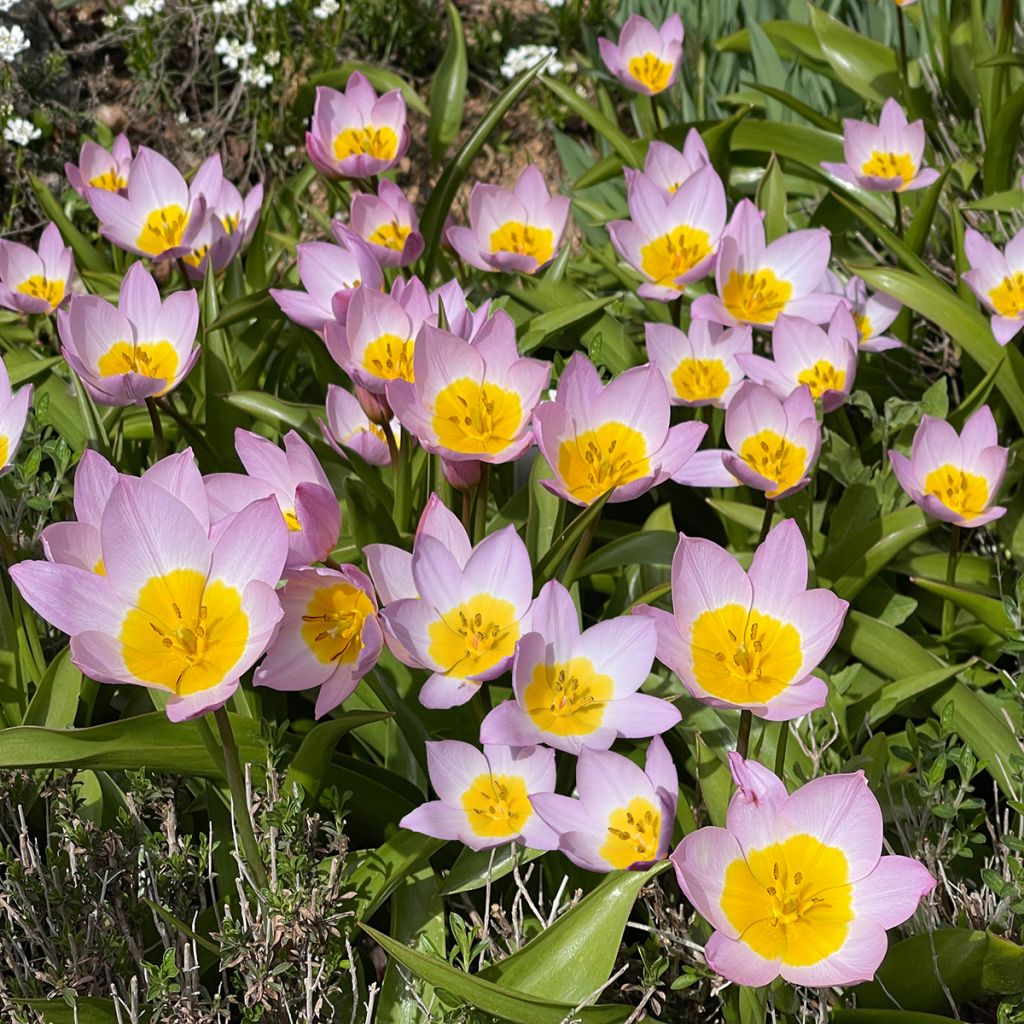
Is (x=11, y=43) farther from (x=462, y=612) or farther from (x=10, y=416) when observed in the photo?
(x=462, y=612)

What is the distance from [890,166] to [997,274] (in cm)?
39

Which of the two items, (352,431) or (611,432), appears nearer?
(611,432)

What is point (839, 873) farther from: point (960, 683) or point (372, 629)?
point (960, 683)

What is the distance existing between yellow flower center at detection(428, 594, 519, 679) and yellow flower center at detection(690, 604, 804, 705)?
0.78ft

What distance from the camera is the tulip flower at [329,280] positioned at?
1873 millimetres

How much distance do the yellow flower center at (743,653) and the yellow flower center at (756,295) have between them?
936mm

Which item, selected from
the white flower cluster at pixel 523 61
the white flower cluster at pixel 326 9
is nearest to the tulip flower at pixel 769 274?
the white flower cluster at pixel 523 61

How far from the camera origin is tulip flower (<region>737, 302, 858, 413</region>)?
6.81 ft

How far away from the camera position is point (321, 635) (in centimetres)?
148

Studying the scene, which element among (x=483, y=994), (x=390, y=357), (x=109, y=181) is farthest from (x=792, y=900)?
(x=109, y=181)

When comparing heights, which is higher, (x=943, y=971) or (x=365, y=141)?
(x=365, y=141)

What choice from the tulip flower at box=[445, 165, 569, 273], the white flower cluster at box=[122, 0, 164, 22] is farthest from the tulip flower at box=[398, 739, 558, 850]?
the white flower cluster at box=[122, 0, 164, 22]

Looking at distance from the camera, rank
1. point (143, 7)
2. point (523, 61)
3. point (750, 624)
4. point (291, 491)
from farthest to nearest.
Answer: point (523, 61) → point (143, 7) → point (291, 491) → point (750, 624)

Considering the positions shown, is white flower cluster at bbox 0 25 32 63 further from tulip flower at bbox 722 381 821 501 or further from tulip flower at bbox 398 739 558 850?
tulip flower at bbox 398 739 558 850
